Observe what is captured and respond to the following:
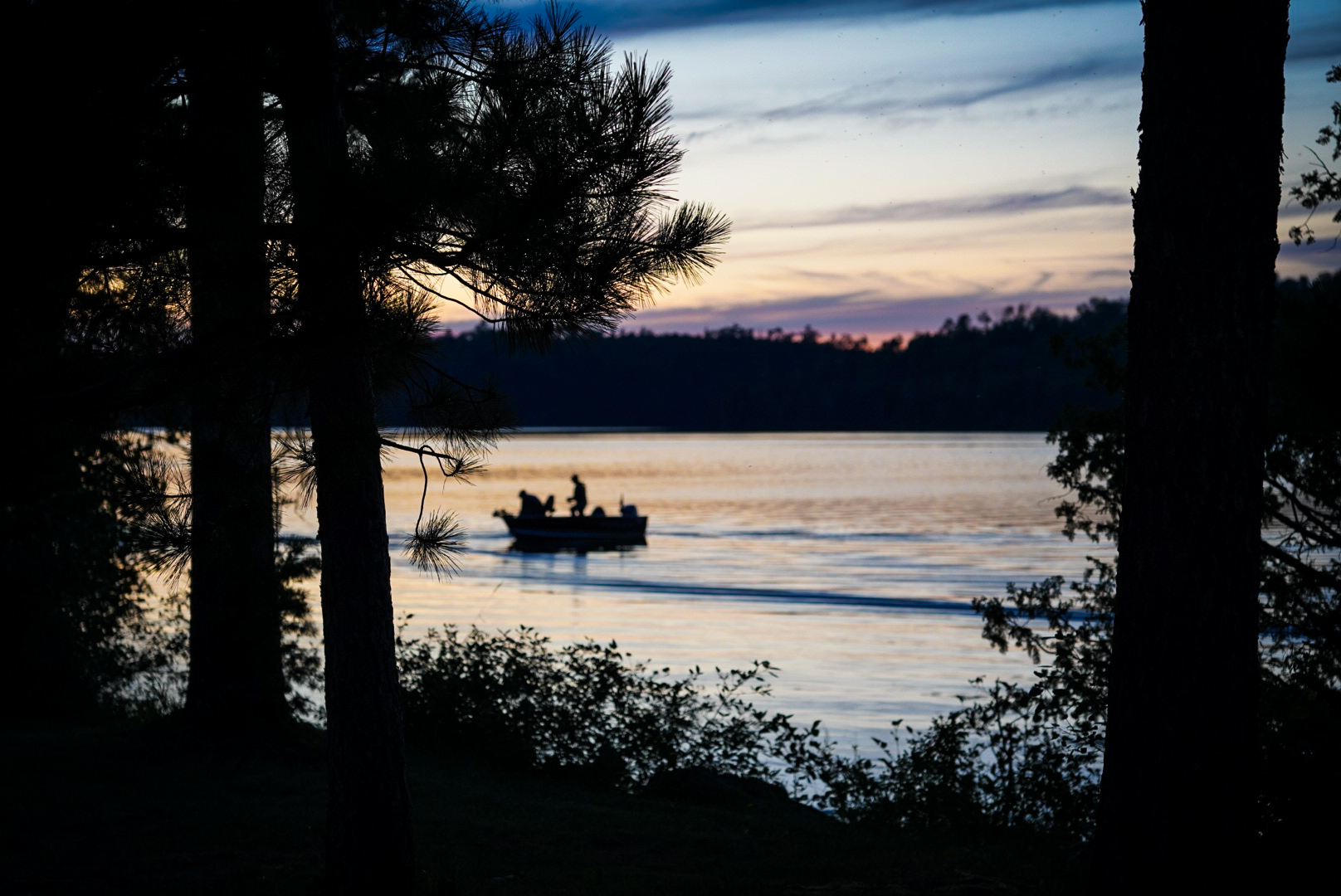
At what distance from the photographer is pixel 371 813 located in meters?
6.23

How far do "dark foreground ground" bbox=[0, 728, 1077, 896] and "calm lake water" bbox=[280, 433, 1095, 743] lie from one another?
2734 millimetres

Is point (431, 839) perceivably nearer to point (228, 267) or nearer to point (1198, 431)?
point (228, 267)

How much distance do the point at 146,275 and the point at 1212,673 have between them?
→ 531cm

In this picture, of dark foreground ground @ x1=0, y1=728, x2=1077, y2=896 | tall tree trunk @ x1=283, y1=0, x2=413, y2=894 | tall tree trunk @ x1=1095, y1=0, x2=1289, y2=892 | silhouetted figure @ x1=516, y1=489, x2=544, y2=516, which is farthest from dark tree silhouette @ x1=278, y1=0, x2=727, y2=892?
silhouetted figure @ x1=516, y1=489, x2=544, y2=516

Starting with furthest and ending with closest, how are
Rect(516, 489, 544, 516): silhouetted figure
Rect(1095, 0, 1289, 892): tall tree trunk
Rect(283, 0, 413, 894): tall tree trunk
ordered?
Rect(516, 489, 544, 516): silhouetted figure → Rect(283, 0, 413, 894): tall tree trunk → Rect(1095, 0, 1289, 892): tall tree trunk

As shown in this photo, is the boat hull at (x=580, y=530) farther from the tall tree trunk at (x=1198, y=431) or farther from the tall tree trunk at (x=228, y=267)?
the tall tree trunk at (x=1198, y=431)

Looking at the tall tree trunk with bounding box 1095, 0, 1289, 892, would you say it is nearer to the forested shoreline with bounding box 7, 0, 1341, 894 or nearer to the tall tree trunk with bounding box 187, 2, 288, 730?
the forested shoreline with bounding box 7, 0, 1341, 894

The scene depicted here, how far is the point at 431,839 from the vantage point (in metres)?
8.12

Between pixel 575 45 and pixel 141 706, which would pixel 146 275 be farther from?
pixel 141 706

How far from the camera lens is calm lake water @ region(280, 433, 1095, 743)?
834 inches

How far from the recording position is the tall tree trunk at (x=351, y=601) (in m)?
5.97

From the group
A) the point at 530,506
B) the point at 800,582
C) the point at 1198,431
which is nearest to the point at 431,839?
the point at 1198,431

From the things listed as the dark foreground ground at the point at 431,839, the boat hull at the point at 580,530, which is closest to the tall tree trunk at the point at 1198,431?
the dark foreground ground at the point at 431,839

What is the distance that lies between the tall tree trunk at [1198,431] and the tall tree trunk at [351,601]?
3.74m
